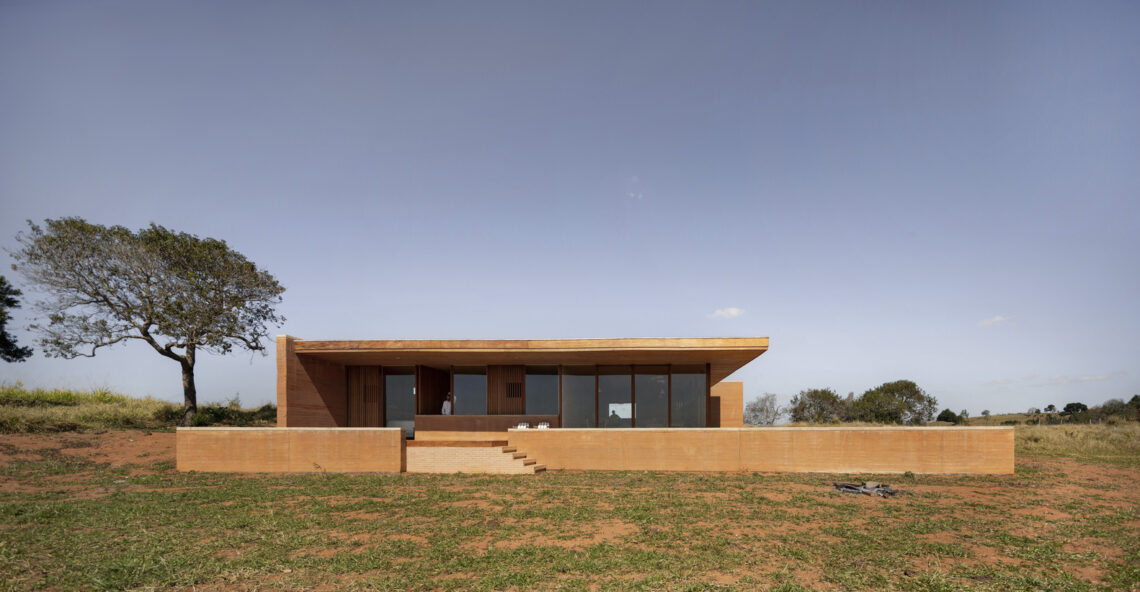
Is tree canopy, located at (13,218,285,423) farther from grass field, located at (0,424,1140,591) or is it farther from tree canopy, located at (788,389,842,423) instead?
tree canopy, located at (788,389,842,423)

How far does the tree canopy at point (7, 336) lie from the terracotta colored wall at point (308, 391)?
17.0 metres

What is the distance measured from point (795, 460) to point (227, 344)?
22.7 meters

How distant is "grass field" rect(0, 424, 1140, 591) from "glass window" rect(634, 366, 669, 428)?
643cm

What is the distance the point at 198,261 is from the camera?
24.9 m

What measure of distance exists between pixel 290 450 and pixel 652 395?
11.3 m

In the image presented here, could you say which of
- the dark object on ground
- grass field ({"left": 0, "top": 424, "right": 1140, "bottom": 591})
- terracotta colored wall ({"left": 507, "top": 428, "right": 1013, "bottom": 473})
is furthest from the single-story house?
Answer: the dark object on ground

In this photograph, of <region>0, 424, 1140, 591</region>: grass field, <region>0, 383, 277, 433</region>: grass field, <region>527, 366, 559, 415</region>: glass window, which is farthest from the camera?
<region>527, 366, 559, 415</region>: glass window

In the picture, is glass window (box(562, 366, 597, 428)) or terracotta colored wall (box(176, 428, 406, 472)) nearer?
terracotta colored wall (box(176, 428, 406, 472))

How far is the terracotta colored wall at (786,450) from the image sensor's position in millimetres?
14828

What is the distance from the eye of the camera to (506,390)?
19.7 m

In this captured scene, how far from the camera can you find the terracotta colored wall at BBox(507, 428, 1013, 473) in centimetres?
1483

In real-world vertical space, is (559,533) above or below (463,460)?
above

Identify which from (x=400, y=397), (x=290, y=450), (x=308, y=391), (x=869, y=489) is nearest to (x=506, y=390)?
(x=400, y=397)

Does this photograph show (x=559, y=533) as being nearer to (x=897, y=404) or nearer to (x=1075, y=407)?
(x=897, y=404)
